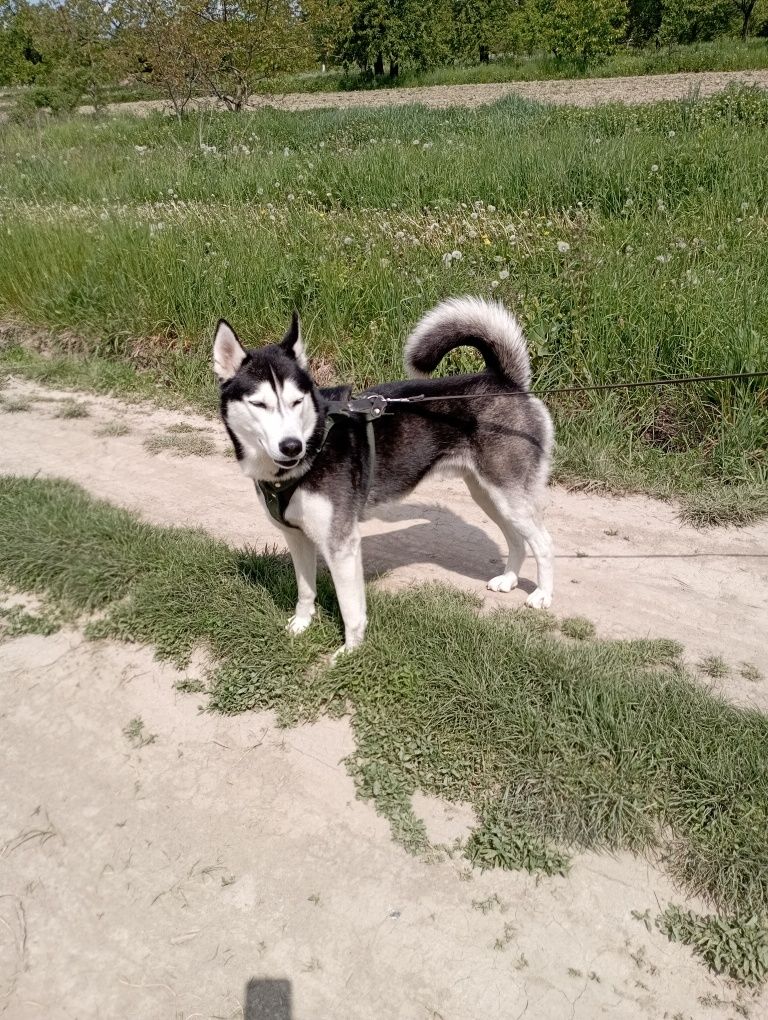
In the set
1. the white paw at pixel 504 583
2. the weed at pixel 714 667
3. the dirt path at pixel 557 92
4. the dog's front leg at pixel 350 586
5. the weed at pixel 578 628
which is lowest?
the white paw at pixel 504 583

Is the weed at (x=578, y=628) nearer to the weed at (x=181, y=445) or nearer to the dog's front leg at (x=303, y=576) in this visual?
the dog's front leg at (x=303, y=576)

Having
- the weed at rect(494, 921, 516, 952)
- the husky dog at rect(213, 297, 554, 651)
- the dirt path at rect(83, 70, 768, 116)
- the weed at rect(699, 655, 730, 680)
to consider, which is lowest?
the weed at rect(699, 655, 730, 680)

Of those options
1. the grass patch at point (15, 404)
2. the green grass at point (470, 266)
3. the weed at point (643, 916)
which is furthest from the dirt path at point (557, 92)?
the weed at point (643, 916)

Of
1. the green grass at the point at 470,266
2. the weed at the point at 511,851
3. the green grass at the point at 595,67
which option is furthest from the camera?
the green grass at the point at 595,67

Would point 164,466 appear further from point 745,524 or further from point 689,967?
point 689,967

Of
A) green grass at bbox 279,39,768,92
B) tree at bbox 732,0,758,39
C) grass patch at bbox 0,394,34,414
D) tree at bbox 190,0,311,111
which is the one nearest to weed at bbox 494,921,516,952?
grass patch at bbox 0,394,34,414

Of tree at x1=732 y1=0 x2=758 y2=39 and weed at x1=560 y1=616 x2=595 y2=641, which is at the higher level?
tree at x1=732 y1=0 x2=758 y2=39

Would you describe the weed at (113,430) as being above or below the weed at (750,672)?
above

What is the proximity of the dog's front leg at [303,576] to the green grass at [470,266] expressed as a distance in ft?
7.11

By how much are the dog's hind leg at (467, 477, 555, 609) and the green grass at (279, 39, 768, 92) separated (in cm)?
2375

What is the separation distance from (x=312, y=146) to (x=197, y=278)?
18.2ft

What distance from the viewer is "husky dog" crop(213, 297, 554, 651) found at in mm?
3064

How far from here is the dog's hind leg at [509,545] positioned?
385 cm

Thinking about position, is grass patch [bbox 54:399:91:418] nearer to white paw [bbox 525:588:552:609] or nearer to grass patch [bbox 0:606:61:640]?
grass patch [bbox 0:606:61:640]
